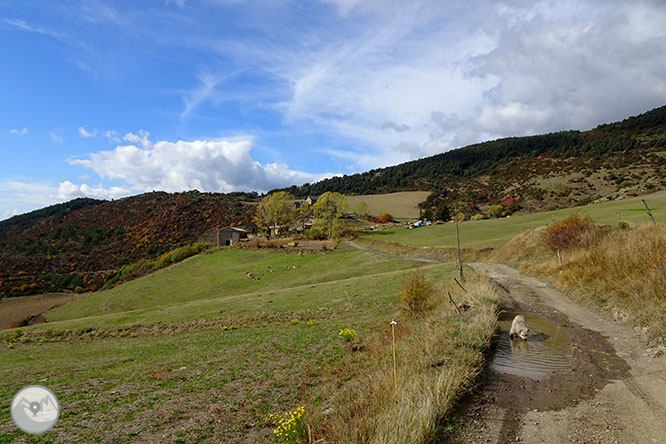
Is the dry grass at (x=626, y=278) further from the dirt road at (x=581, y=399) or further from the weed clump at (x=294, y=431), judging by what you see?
the weed clump at (x=294, y=431)

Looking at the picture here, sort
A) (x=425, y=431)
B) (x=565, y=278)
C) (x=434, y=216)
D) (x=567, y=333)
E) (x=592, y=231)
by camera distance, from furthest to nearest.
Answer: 1. (x=434, y=216)
2. (x=592, y=231)
3. (x=565, y=278)
4. (x=567, y=333)
5. (x=425, y=431)

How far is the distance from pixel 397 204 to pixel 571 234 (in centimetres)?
10303

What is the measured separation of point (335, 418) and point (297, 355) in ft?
25.7

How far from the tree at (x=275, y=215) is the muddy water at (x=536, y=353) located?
81.5 m

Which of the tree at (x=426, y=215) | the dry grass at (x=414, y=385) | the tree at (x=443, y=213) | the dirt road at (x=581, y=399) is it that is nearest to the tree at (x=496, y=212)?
the tree at (x=443, y=213)

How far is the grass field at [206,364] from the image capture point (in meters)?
8.70

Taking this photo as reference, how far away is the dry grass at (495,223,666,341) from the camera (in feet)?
35.6

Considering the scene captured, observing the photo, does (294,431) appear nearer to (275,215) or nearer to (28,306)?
(28,306)

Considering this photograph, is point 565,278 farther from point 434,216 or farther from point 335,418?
→ point 434,216

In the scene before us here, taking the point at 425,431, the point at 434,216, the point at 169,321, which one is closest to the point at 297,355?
the point at 425,431

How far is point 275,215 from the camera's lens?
91812 mm

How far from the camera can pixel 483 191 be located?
12069cm

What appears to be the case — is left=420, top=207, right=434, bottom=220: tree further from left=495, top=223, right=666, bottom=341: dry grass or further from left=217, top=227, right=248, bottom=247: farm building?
left=495, top=223, right=666, bottom=341: dry grass

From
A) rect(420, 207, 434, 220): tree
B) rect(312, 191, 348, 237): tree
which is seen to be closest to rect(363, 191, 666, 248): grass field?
rect(312, 191, 348, 237): tree
